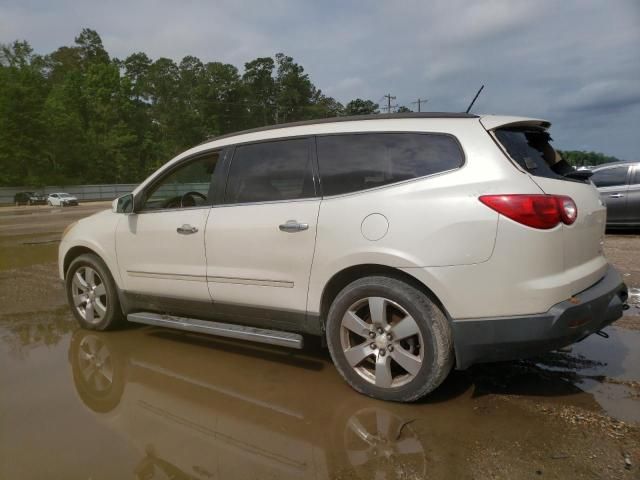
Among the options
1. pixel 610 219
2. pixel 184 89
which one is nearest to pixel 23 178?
pixel 184 89

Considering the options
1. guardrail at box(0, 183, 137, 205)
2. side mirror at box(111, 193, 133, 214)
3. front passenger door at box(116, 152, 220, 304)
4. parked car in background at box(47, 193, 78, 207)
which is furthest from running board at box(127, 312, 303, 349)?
guardrail at box(0, 183, 137, 205)

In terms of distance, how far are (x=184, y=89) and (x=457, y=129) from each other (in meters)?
86.1

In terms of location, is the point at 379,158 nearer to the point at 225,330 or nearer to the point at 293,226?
the point at 293,226

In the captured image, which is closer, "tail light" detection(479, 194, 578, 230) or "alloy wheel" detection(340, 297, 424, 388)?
"tail light" detection(479, 194, 578, 230)

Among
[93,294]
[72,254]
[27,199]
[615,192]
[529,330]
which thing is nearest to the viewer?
[529,330]

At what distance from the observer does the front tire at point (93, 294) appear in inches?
188

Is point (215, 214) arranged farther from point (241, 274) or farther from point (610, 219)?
point (610, 219)

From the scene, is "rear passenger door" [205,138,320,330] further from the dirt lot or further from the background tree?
the background tree

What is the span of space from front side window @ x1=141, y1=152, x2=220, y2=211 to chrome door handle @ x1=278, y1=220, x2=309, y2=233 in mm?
1045

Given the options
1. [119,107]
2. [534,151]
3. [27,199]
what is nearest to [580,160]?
[534,151]

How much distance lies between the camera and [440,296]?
2938 millimetres

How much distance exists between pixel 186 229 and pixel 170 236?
0.22 metres

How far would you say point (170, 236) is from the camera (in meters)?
4.22

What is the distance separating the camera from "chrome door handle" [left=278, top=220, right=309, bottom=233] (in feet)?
11.2
